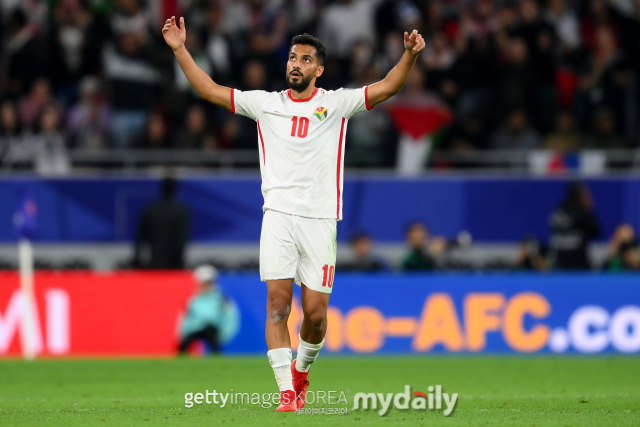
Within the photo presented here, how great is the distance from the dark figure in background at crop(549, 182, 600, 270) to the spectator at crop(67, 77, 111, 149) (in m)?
7.28

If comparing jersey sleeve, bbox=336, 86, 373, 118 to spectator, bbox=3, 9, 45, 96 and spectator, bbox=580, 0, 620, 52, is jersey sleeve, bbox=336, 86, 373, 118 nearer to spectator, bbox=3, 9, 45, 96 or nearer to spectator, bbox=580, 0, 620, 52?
spectator, bbox=3, 9, 45, 96

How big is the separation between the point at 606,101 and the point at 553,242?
9.40 ft

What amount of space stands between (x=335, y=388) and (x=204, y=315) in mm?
5340

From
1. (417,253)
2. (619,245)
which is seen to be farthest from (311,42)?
(619,245)

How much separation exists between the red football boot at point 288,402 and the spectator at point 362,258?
8725 mm

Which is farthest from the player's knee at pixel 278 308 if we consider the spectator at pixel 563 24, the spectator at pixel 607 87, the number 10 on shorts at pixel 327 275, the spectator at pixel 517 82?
the spectator at pixel 563 24

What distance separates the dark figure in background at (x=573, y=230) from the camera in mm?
16438

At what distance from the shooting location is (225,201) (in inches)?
679

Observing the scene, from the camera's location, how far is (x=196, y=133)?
17000 millimetres

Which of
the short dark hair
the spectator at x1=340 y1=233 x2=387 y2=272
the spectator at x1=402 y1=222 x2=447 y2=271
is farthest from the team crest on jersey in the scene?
the spectator at x1=340 y1=233 x2=387 y2=272

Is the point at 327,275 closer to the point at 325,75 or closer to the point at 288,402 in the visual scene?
the point at 288,402

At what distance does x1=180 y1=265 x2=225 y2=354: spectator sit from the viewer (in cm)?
1512

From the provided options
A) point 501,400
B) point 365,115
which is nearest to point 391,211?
point 365,115

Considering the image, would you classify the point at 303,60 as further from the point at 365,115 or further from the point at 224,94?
the point at 365,115
